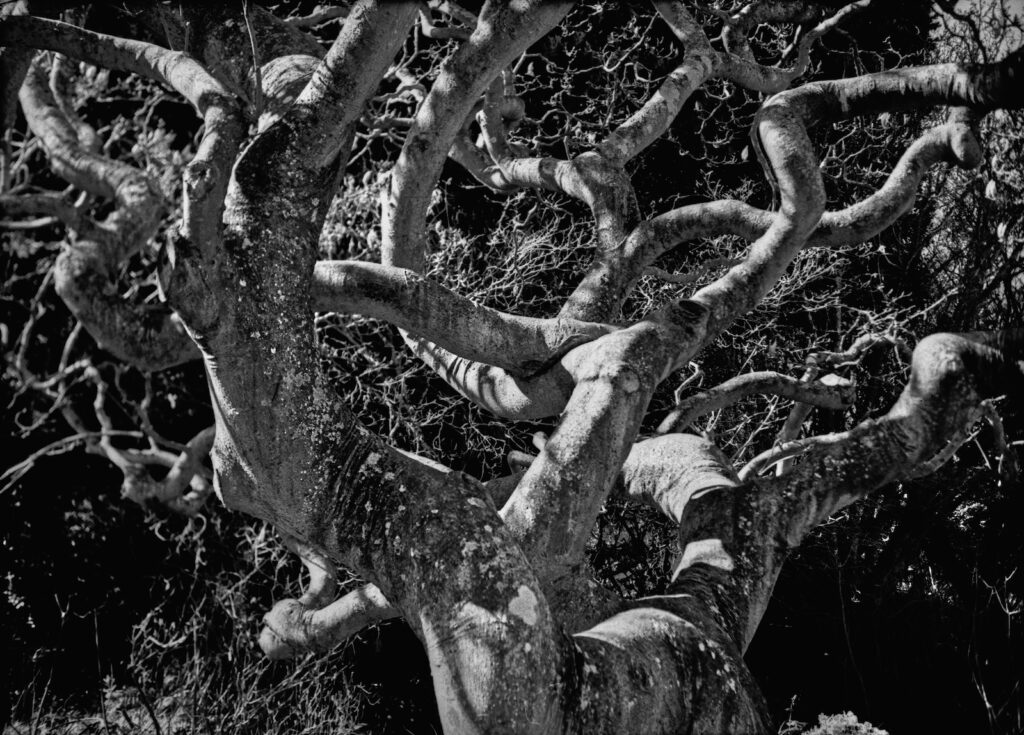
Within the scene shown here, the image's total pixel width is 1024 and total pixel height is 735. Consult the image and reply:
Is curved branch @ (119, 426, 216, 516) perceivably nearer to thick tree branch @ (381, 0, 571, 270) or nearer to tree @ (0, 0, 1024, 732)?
tree @ (0, 0, 1024, 732)

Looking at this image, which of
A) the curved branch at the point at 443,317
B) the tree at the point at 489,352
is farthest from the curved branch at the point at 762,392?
the curved branch at the point at 443,317

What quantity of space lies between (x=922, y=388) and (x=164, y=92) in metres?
6.25

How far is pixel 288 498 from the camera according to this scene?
2963mm

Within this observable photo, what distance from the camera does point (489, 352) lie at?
166 inches

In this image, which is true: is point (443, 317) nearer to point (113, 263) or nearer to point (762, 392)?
point (113, 263)

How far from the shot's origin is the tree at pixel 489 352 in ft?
9.13

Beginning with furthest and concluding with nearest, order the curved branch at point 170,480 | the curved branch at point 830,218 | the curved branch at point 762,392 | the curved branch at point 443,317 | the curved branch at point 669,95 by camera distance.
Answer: the curved branch at point 170,480, the curved branch at point 669,95, the curved branch at point 762,392, the curved branch at point 830,218, the curved branch at point 443,317

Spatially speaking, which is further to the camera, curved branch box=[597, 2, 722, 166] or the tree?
curved branch box=[597, 2, 722, 166]

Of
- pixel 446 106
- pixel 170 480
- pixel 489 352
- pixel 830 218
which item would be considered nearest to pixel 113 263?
pixel 489 352

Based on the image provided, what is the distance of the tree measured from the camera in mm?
2783

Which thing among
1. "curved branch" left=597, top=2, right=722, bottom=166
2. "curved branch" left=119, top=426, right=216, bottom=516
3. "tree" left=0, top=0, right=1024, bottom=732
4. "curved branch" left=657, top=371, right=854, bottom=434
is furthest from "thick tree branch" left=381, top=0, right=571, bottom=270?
"curved branch" left=119, top=426, right=216, bottom=516

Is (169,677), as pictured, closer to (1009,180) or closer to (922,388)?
(922,388)

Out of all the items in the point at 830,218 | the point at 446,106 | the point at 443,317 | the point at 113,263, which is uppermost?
the point at 446,106

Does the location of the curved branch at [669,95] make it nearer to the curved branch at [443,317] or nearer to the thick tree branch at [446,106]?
the thick tree branch at [446,106]
